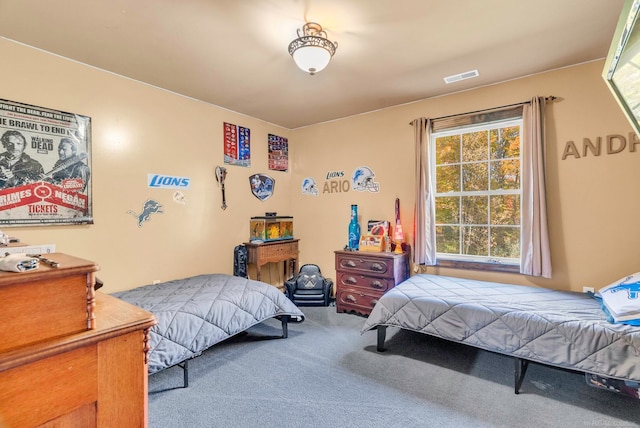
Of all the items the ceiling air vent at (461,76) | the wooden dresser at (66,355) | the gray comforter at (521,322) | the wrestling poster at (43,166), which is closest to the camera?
the wooden dresser at (66,355)

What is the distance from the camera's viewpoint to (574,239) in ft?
8.98

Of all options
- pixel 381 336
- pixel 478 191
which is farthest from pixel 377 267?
pixel 478 191

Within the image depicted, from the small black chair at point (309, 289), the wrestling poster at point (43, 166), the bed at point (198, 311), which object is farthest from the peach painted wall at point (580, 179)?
the wrestling poster at point (43, 166)

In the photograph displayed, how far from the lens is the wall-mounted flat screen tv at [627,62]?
1326 millimetres

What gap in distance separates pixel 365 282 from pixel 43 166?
3.24 m

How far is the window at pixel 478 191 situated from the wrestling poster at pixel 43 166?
3.57 m

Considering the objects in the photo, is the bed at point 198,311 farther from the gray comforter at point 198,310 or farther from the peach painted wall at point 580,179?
A: the peach painted wall at point 580,179

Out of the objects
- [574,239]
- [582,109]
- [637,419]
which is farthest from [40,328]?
[582,109]

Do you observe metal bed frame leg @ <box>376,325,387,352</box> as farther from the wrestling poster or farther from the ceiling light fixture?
the wrestling poster

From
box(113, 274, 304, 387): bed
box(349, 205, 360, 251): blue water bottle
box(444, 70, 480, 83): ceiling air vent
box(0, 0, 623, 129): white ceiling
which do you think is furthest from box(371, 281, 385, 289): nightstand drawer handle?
box(444, 70, 480, 83): ceiling air vent

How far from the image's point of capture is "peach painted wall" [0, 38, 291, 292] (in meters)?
2.46

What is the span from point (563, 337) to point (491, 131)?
214 centimetres

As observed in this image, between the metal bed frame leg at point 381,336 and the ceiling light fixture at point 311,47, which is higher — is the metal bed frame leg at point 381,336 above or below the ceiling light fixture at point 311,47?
below

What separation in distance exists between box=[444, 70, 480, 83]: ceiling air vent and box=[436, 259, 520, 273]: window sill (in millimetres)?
1920
